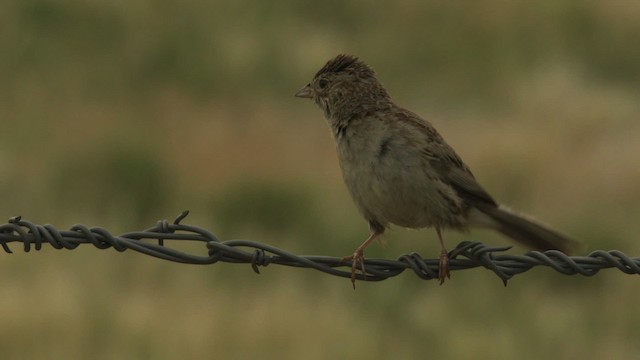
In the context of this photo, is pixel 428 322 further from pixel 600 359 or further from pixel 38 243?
pixel 38 243

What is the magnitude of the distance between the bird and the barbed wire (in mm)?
1007

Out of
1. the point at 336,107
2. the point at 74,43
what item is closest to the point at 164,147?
the point at 74,43

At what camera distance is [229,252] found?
588 cm

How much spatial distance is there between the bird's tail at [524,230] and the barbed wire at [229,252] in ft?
4.65

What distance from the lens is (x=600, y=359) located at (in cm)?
1046

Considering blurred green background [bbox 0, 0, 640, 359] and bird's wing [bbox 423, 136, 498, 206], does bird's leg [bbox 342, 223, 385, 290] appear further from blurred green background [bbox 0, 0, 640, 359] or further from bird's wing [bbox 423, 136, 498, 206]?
blurred green background [bbox 0, 0, 640, 359]

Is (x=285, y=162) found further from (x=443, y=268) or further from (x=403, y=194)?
(x=443, y=268)

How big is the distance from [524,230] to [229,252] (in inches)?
88.7

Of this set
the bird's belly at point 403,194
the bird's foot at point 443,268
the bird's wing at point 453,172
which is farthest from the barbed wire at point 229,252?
the bird's wing at point 453,172

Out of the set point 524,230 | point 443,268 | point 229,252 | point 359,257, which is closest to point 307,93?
point 524,230

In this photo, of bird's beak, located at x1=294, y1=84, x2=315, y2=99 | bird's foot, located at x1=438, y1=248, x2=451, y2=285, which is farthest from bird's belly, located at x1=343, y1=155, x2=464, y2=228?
bird's beak, located at x1=294, y1=84, x2=315, y2=99

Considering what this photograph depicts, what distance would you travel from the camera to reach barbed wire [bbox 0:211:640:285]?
5.73 metres

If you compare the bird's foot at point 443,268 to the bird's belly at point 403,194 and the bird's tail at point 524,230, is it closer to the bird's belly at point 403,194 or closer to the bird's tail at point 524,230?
the bird's belly at point 403,194

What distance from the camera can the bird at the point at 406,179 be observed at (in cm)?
725
